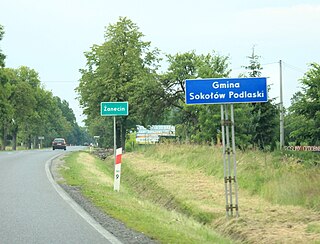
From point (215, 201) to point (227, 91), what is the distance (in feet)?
15.6

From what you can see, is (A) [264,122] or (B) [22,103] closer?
(A) [264,122]

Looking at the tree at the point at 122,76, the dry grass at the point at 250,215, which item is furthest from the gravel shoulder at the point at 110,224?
the tree at the point at 122,76

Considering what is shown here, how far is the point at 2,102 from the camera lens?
66.8 meters

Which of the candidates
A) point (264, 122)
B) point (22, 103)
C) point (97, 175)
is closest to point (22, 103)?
point (22, 103)

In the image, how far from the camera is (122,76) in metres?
54.1

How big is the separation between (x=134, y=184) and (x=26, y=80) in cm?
7094

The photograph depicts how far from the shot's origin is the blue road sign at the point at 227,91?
1279cm

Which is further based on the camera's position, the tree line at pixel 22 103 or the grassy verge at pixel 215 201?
the tree line at pixel 22 103

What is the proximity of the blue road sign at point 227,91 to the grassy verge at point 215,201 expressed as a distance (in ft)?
8.89

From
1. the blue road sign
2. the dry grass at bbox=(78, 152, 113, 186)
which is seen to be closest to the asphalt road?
the blue road sign

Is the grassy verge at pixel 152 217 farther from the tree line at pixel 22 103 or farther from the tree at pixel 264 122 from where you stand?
the tree line at pixel 22 103

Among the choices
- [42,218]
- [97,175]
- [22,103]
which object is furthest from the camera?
[22,103]

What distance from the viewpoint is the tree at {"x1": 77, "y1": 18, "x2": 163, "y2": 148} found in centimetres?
5238

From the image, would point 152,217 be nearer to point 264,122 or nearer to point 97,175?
point 97,175
